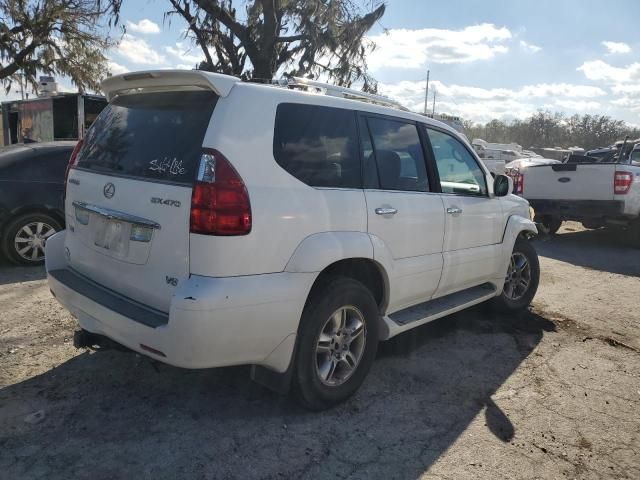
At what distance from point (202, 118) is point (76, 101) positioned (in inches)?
412

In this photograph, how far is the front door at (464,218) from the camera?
412cm

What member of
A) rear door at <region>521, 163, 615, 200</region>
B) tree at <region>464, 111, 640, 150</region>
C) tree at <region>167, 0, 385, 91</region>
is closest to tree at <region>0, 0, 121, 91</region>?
tree at <region>167, 0, 385, 91</region>

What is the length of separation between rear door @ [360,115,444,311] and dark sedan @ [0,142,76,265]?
4517mm

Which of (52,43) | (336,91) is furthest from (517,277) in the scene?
(52,43)

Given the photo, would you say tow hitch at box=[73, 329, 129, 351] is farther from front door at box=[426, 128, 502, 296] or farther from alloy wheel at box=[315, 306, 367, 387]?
front door at box=[426, 128, 502, 296]

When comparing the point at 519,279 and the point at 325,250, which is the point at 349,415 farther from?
the point at 519,279

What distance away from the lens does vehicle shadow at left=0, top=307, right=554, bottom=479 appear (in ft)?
8.96

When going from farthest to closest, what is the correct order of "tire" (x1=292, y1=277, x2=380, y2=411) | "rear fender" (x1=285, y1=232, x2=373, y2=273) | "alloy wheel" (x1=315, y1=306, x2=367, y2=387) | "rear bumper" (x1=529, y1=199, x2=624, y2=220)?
"rear bumper" (x1=529, y1=199, x2=624, y2=220) < "alloy wheel" (x1=315, y1=306, x2=367, y2=387) < "tire" (x1=292, y1=277, x2=380, y2=411) < "rear fender" (x1=285, y1=232, x2=373, y2=273)

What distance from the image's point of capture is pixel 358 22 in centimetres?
1692

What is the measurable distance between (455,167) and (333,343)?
6.45 feet

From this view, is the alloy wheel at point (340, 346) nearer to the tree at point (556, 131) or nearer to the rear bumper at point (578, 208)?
the rear bumper at point (578, 208)

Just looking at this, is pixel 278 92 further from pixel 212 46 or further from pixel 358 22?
pixel 212 46

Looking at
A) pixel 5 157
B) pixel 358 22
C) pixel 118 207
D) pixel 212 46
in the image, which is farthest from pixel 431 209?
pixel 212 46

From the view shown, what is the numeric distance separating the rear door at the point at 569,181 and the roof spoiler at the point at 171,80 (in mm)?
8191
